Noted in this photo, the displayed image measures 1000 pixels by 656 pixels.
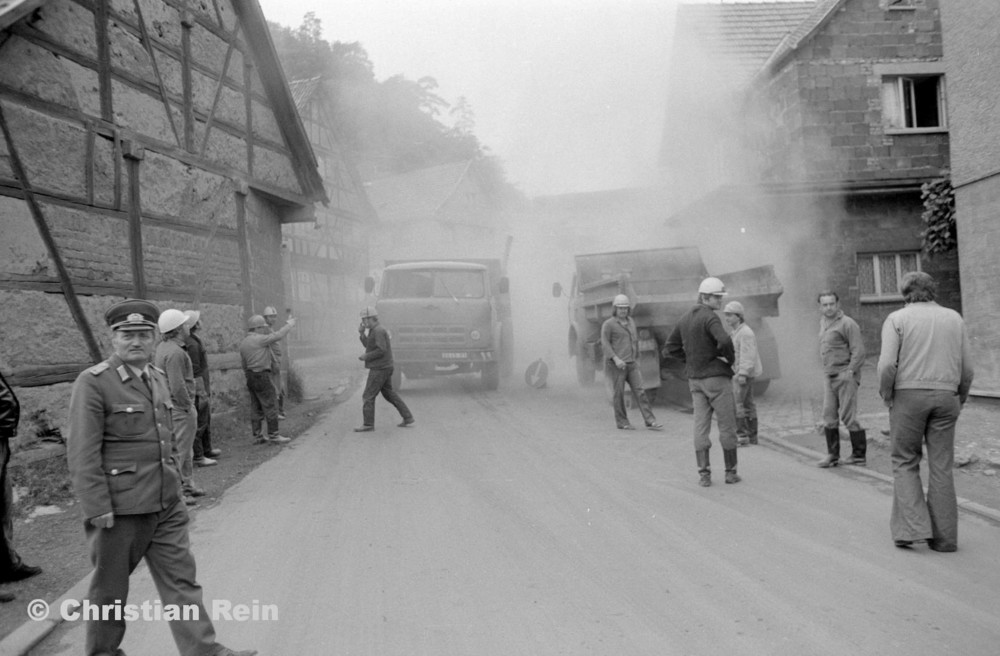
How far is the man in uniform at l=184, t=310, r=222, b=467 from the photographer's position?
27.7 ft

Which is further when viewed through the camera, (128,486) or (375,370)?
(375,370)

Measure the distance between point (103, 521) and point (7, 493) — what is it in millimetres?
2207

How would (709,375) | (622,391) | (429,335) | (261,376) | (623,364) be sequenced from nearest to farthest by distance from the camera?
(709,375), (261,376), (623,364), (622,391), (429,335)

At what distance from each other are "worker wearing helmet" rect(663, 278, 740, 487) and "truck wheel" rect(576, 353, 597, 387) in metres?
7.39

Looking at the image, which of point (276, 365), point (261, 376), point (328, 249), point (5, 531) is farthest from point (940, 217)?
point (328, 249)

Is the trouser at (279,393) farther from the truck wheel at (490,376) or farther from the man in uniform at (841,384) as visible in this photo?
the man in uniform at (841,384)

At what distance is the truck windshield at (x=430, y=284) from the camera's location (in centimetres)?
1524

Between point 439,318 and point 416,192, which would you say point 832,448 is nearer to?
point 439,318

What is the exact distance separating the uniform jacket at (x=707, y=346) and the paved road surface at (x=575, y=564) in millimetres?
1052

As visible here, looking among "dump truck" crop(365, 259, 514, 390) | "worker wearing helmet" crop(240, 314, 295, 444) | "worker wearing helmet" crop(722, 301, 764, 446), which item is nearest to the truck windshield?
"dump truck" crop(365, 259, 514, 390)

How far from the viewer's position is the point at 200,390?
859cm

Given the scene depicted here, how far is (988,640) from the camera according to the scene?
144 inches

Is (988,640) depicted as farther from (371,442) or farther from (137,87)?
(137,87)

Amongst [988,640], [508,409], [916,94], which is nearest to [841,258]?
[916,94]
